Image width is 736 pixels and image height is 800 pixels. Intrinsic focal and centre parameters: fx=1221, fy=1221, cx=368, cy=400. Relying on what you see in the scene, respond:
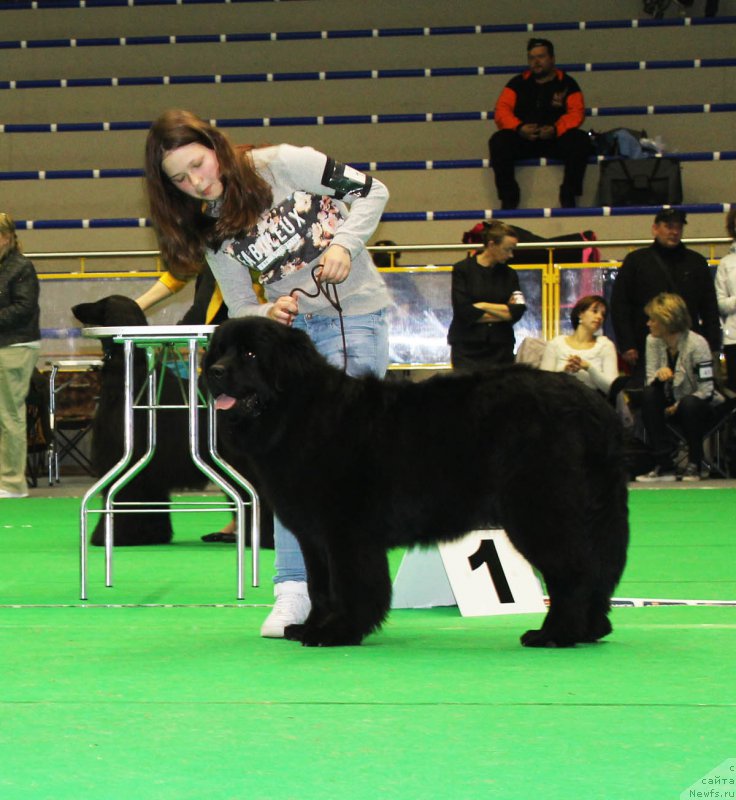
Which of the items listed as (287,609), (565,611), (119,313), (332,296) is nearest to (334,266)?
(332,296)

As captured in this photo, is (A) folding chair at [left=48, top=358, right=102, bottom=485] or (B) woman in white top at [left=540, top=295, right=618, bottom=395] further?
(A) folding chair at [left=48, top=358, right=102, bottom=485]

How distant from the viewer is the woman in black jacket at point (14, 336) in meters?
7.61

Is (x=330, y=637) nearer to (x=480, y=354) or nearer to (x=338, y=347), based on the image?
(x=338, y=347)

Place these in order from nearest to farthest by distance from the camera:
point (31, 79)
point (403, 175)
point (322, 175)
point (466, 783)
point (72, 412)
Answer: point (466, 783) → point (322, 175) → point (72, 412) → point (403, 175) → point (31, 79)

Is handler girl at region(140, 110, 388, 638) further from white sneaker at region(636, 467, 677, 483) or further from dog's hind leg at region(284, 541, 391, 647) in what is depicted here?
white sneaker at region(636, 467, 677, 483)

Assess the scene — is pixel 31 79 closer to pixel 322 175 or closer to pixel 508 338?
pixel 508 338

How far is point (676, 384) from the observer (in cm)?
838

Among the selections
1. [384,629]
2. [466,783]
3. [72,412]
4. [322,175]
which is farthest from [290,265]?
[72,412]

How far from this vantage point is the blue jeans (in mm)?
3289

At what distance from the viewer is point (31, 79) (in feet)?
44.2

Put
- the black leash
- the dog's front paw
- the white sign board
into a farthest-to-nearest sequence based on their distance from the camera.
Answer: the white sign board < the black leash < the dog's front paw

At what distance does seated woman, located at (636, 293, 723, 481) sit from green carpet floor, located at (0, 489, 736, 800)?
4.38 m

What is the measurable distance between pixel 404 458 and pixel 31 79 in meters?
11.7

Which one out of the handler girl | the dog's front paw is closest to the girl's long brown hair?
the handler girl
